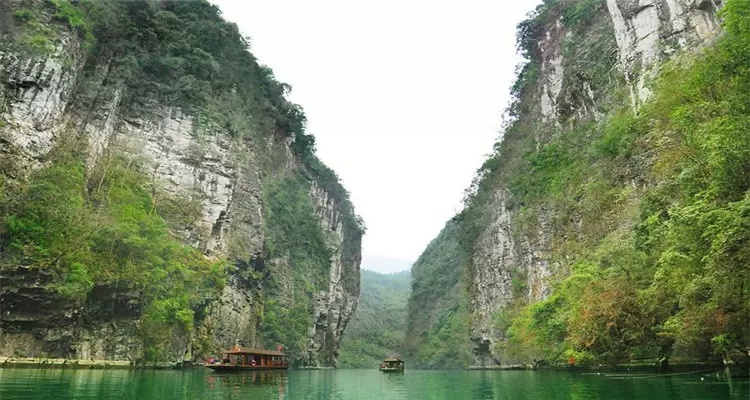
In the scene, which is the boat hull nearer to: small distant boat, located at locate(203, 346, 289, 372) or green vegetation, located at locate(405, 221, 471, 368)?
small distant boat, located at locate(203, 346, 289, 372)

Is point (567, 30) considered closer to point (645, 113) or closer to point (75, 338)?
point (645, 113)

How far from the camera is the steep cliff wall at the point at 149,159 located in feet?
72.2

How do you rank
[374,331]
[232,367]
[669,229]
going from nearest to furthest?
[669,229]
[232,367]
[374,331]

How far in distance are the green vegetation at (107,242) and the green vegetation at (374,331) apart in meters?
42.0

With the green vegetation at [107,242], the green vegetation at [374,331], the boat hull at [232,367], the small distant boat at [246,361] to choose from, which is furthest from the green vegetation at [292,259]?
the green vegetation at [374,331]

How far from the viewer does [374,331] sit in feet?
267

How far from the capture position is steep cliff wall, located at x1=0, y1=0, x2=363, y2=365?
22.0 meters

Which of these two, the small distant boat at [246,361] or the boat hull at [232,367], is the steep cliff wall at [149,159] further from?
the boat hull at [232,367]

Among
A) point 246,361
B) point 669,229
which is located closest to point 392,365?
point 246,361

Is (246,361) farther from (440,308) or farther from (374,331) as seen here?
(374,331)

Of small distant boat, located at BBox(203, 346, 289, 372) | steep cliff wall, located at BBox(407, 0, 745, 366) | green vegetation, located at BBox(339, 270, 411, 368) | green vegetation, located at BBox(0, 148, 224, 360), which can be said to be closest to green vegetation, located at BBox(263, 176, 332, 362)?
green vegetation, located at BBox(0, 148, 224, 360)

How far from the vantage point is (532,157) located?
3762 centimetres

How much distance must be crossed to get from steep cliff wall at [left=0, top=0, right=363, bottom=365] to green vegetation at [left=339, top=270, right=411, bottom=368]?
20766mm

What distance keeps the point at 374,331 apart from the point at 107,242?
202ft
